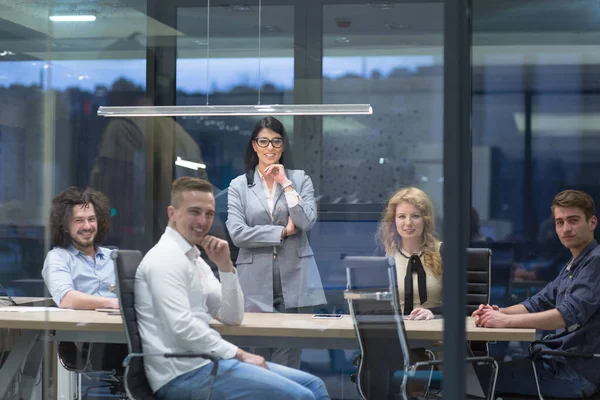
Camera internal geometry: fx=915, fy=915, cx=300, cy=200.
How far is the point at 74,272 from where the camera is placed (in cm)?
493

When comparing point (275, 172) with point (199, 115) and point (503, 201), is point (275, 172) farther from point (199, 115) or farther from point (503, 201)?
point (503, 201)

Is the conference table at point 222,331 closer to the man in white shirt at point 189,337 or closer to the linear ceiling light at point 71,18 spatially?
the man in white shirt at point 189,337

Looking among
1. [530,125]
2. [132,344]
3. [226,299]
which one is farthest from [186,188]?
[530,125]

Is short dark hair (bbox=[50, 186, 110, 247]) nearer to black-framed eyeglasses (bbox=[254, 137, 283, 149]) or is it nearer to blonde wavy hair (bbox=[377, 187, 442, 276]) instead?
black-framed eyeglasses (bbox=[254, 137, 283, 149])

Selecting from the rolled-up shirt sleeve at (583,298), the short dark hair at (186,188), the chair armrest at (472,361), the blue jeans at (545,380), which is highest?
the short dark hair at (186,188)

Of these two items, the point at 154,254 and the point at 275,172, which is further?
the point at 275,172

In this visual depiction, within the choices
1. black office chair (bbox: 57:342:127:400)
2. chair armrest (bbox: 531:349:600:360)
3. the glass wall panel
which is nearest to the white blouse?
chair armrest (bbox: 531:349:600:360)

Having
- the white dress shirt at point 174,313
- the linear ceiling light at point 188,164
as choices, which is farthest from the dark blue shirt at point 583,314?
the linear ceiling light at point 188,164

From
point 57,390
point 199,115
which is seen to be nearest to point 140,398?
point 57,390

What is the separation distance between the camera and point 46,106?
5855 mm

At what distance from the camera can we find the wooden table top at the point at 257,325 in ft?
14.1

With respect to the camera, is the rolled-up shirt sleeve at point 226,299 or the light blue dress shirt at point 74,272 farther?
the light blue dress shirt at point 74,272

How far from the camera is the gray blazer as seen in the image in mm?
5225

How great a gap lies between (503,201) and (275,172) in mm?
2517
